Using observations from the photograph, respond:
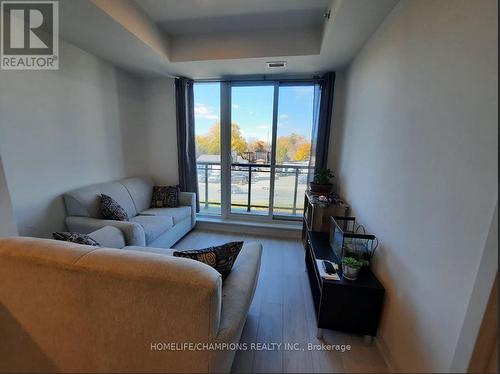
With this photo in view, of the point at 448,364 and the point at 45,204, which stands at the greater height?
the point at 448,364

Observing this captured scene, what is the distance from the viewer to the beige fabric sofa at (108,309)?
767 millimetres

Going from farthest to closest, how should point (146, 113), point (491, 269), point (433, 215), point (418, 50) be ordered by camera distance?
point (146, 113) < point (418, 50) < point (433, 215) < point (491, 269)

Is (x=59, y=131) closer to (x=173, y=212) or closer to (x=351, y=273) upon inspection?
(x=173, y=212)

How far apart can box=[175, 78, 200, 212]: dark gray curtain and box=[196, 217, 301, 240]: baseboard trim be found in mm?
343

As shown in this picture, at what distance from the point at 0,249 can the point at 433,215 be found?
5.32ft

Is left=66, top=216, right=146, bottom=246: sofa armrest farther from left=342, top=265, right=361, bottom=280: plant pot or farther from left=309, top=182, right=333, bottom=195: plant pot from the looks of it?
left=309, top=182, right=333, bottom=195: plant pot

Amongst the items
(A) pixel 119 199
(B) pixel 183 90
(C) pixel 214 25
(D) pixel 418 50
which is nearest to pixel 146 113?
(B) pixel 183 90

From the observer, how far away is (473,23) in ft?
1.47

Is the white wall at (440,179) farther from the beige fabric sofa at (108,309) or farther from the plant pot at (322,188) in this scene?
the plant pot at (322,188)

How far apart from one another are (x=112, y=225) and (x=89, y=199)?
54 centimetres

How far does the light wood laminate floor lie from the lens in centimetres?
73

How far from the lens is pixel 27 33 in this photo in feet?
5.21

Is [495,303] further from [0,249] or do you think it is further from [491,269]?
[0,249]

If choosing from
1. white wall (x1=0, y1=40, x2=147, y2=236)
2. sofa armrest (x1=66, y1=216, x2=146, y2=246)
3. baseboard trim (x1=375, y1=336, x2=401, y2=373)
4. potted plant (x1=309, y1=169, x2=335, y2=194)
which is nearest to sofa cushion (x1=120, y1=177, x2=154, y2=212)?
white wall (x1=0, y1=40, x2=147, y2=236)
